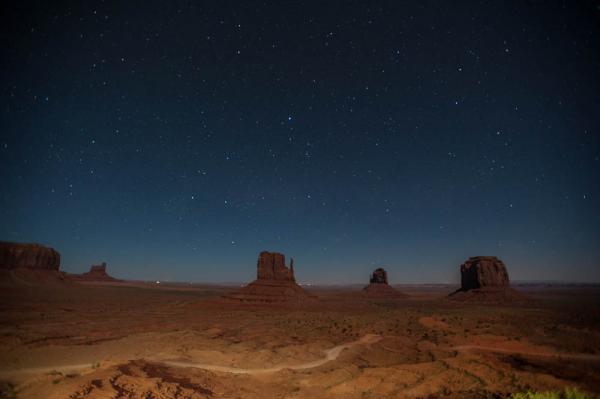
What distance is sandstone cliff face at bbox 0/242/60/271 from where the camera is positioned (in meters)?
98.4

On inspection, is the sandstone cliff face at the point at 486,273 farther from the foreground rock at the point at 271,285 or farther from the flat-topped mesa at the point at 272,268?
the flat-topped mesa at the point at 272,268

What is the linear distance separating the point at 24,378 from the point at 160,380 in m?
6.56

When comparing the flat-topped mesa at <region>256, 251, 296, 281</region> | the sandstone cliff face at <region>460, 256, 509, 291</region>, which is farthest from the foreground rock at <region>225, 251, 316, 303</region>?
the sandstone cliff face at <region>460, 256, 509, 291</region>

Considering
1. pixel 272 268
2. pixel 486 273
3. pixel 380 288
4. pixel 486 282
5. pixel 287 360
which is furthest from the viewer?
pixel 380 288

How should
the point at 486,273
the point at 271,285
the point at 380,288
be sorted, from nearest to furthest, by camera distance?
the point at 271,285, the point at 486,273, the point at 380,288

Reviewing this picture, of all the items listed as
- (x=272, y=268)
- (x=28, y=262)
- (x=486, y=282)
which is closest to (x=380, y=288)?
(x=486, y=282)

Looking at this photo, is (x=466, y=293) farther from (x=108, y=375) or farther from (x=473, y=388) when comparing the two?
(x=108, y=375)

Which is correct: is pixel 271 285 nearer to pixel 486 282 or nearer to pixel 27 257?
pixel 486 282

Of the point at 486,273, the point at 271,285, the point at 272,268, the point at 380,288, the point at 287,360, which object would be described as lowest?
the point at 380,288

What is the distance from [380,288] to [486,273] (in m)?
39.6

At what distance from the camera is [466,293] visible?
85688 millimetres

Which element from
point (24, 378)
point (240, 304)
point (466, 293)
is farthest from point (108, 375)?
point (466, 293)

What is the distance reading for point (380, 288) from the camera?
11594cm

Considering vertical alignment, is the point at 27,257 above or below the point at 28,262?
above
